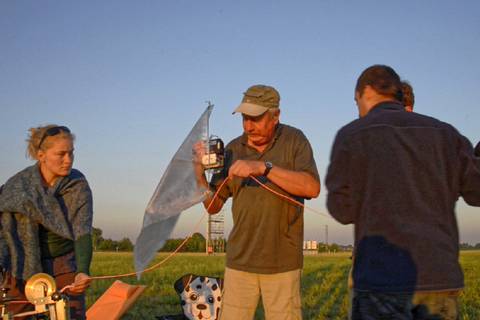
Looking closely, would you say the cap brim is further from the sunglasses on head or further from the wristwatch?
the sunglasses on head

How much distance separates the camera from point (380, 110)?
11.0 feet

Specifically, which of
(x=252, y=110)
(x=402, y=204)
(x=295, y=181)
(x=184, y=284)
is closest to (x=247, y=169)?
(x=295, y=181)

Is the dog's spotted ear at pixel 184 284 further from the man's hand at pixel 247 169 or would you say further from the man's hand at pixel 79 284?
the man's hand at pixel 247 169

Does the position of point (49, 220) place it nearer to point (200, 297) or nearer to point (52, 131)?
point (52, 131)

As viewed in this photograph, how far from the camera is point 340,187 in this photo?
11.0ft

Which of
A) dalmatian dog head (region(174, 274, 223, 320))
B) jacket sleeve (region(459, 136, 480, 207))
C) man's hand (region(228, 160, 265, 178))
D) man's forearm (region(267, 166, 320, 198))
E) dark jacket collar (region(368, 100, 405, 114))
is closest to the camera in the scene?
jacket sleeve (region(459, 136, 480, 207))

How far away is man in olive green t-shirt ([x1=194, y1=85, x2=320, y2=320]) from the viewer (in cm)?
437

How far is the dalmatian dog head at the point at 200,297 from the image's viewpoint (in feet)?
23.8

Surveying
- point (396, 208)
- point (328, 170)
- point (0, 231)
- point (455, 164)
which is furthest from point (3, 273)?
point (455, 164)

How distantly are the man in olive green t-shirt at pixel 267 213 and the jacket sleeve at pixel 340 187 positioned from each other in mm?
940

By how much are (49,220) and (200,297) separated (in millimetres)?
3120

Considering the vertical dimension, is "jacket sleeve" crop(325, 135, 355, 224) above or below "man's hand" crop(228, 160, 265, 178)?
below

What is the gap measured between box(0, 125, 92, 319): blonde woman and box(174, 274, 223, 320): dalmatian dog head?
273cm

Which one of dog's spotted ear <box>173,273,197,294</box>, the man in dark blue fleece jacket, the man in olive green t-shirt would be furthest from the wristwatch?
dog's spotted ear <box>173,273,197,294</box>
